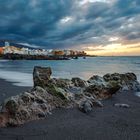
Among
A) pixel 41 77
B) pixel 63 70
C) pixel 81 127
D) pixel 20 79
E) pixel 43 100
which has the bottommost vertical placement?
pixel 63 70

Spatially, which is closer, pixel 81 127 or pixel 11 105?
pixel 81 127

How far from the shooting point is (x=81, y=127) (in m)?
6.64

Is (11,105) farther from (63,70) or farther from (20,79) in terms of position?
(63,70)

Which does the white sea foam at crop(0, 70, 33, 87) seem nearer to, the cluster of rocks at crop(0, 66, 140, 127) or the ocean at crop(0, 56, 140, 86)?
the ocean at crop(0, 56, 140, 86)

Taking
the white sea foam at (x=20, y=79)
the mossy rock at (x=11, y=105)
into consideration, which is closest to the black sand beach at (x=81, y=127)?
the mossy rock at (x=11, y=105)

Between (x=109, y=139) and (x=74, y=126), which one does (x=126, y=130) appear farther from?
(x=74, y=126)

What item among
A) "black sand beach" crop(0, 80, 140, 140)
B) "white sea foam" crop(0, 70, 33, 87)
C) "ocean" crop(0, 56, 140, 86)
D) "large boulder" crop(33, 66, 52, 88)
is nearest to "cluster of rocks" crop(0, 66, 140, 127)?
"large boulder" crop(33, 66, 52, 88)

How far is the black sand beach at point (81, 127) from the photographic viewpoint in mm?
5945

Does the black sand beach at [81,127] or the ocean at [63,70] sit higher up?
the black sand beach at [81,127]

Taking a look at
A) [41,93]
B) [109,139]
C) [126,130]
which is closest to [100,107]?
[41,93]

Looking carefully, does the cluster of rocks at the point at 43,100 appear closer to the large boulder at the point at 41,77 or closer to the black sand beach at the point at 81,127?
the large boulder at the point at 41,77

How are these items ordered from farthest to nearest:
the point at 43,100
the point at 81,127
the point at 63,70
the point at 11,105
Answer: the point at 63,70 < the point at 43,100 < the point at 11,105 < the point at 81,127

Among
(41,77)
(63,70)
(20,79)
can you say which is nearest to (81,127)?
(41,77)

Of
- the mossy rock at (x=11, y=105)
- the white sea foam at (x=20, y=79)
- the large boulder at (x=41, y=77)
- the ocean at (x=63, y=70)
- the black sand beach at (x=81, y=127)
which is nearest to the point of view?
the black sand beach at (x=81, y=127)
